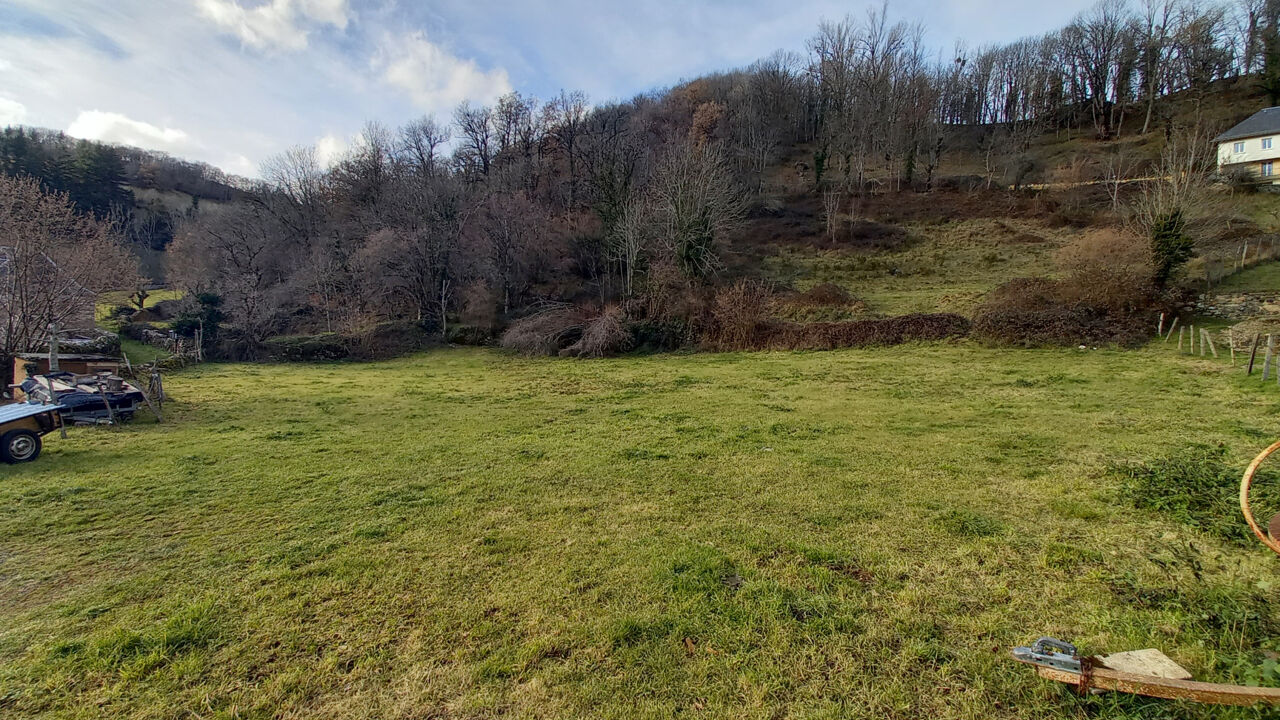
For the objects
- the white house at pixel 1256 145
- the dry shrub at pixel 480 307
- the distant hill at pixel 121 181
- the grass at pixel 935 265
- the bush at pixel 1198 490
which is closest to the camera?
the bush at pixel 1198 490

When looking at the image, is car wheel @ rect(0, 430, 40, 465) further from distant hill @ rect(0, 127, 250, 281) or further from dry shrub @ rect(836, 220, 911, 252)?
distant hill @ rect(0, 127, 250, 281)

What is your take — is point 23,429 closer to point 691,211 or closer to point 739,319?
point 739,319

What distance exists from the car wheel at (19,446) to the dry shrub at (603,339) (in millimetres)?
14873

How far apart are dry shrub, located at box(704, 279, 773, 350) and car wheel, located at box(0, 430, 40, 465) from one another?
18202mm

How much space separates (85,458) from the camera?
778cm

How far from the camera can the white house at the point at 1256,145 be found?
3559 cm

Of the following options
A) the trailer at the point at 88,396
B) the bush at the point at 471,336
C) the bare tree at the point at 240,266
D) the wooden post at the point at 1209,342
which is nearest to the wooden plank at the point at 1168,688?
the trailer at the point at 88,396

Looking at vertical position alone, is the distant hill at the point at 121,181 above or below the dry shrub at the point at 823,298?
above

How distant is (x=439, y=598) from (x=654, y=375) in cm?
1216

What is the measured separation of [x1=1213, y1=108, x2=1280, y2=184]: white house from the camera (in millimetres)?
35594

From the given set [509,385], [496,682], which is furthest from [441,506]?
[509,385]

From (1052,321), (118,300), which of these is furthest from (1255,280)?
(118,300)

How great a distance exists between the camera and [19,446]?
Answer: 7.52 meters

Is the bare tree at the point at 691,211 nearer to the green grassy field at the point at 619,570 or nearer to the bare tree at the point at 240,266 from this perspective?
the green grassy field at the point at 619,570
